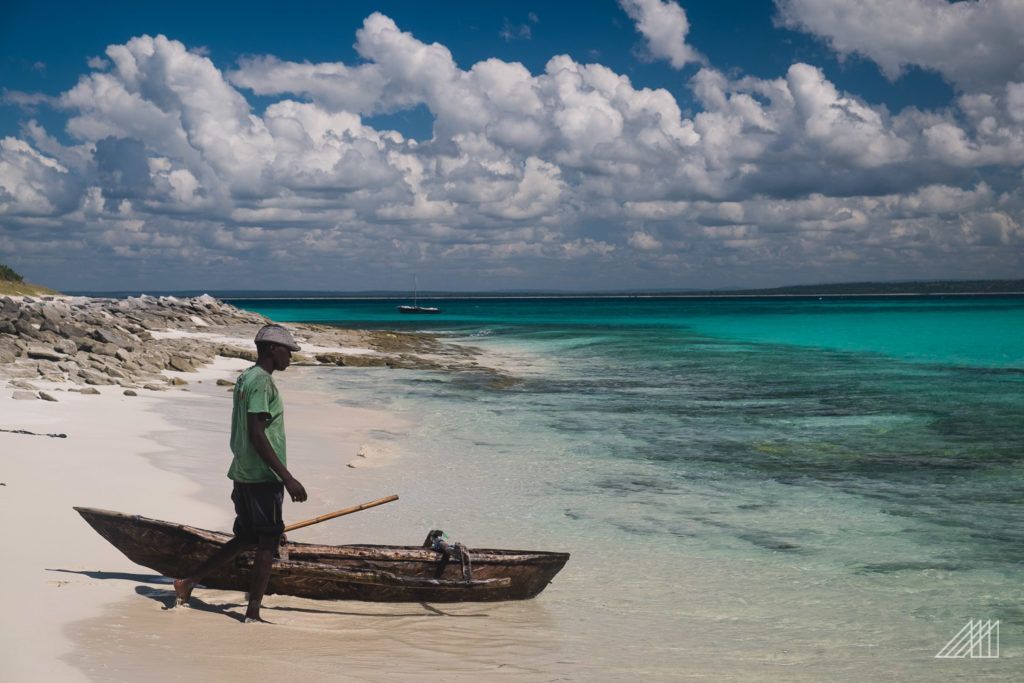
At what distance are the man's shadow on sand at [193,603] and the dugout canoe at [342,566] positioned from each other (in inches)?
5.8

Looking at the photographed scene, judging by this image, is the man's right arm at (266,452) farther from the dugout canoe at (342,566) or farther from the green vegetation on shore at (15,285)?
the green vegetation on shore at (15,285)

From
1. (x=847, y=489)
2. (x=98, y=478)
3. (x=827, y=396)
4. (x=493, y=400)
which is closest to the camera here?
(x=98, y=478)

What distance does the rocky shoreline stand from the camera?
2014 cm

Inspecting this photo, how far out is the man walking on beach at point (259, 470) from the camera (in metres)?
6.61

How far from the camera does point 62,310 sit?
37375 mm

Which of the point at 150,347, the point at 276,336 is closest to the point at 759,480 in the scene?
the point at 276,336

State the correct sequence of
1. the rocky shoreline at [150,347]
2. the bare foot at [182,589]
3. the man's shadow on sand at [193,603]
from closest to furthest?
1. the bare foot at [182,589]
2. the man's shadow on sand at [193,603]
3. the rocky shoreline at [150,347]

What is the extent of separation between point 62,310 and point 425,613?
34.8 metres

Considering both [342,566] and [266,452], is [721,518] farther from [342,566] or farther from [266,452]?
[266,452]

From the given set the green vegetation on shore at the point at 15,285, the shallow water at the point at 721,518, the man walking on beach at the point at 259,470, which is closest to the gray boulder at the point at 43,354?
the shallow water at the point at 721,518

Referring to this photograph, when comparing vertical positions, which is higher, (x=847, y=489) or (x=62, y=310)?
(x=62, y=310)

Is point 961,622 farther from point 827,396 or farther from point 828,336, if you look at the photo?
point 828,336

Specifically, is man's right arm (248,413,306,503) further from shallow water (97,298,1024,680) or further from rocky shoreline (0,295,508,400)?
rocky shoreline (0,295,508,400)

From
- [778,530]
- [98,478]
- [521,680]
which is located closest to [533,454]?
[778,530]
